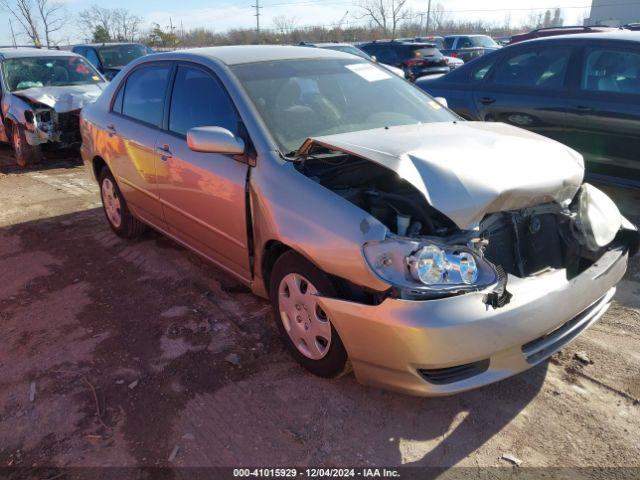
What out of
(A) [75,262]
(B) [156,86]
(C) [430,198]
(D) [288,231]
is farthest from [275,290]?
(A) [75,262]

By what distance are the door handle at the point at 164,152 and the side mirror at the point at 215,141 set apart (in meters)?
0.83

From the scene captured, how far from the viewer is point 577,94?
5176 mm

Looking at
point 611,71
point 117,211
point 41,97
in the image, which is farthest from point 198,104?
point 41,97

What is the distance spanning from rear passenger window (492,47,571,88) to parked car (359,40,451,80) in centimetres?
827

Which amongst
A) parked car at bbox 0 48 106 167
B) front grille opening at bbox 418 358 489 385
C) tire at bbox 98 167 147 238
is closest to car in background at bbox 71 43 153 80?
parked car at bbox 0 48 106 167

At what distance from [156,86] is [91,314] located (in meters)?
1.81

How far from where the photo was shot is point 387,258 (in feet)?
7.64

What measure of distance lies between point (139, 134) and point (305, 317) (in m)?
2.30

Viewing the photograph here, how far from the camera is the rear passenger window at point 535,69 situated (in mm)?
5375

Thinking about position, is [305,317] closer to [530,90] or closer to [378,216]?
[378,216]

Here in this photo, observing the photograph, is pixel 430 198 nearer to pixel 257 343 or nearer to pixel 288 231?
pixel 288 231

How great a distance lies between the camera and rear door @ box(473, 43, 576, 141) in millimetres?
5320

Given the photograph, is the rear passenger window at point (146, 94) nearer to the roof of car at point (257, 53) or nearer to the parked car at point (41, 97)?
the roof of car at point (257, 53)

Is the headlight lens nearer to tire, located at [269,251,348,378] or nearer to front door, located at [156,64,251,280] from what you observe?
tire, located at [269,251,348,378]
